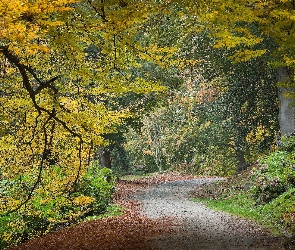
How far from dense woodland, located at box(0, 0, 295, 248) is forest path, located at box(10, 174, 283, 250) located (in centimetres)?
111

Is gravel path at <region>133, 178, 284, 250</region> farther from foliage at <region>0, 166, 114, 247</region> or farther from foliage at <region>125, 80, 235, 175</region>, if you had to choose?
foliage at <region>125, 80, 235, 175</region>

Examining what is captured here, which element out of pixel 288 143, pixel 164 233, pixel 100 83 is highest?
pixel 100 83

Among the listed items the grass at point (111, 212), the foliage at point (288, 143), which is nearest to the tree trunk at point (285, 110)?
the foliage at point (288, 143)

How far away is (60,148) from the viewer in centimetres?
1218

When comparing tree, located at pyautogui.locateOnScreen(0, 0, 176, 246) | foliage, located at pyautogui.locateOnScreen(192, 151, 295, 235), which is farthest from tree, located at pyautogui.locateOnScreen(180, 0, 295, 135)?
foliage, located at pyautogui.locateOnScreen(192, 151, 295, 235)

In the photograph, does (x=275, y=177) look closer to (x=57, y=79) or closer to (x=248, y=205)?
(x=248, y=205)

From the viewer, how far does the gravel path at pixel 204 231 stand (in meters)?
8.08

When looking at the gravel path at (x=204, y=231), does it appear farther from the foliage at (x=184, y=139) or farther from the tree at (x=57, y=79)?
the foliage at (x=184, y=139)

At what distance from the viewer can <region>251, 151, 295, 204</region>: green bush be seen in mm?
11523

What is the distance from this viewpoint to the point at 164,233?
33.0 feet

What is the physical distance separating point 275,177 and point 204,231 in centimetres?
313

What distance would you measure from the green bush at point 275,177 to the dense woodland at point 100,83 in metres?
0.04

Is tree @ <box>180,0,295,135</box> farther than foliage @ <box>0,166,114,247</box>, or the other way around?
foliage @ <box>0,166,114,247</box>

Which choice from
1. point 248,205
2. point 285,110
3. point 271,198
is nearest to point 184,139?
point 285,110
